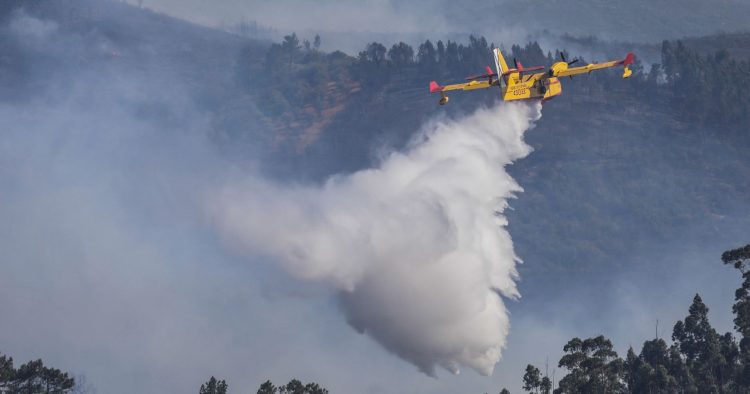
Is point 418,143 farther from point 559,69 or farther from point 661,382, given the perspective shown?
point 661,382

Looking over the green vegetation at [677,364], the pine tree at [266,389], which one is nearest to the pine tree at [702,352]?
the green vegetation at [677,364]

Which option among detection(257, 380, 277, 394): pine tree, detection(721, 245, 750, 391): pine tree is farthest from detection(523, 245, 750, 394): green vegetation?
detection(257, 380, 277, 394): pine tree

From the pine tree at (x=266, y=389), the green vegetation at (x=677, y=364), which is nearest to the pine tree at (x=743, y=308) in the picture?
the green vegetation at (x=677, y=364)

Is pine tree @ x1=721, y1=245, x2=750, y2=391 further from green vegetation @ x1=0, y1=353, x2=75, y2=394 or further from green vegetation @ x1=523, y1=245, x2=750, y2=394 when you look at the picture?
green vegetation @ x1=0, y1=353, x2=75, y2=394

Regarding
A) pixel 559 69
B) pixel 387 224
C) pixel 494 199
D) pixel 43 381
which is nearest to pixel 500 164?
pixel 494 199

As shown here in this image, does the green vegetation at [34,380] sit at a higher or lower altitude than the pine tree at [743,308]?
lower

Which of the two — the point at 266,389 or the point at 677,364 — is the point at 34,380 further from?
the point at 677,364

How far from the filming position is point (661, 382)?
11494 cm

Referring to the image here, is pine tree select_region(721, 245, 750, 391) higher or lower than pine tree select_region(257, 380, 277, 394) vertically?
higher

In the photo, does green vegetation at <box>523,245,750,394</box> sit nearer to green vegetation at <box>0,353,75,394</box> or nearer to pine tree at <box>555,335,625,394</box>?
pine tree at <box>555,335,625,394</box>

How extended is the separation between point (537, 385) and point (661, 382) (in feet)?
44.0

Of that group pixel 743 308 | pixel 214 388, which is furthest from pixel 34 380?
pixel 743 308

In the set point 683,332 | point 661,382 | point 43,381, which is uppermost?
point 683,332

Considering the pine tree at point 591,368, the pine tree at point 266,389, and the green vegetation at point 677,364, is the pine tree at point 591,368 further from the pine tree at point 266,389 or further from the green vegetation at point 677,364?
the pine tree at point 266,389
